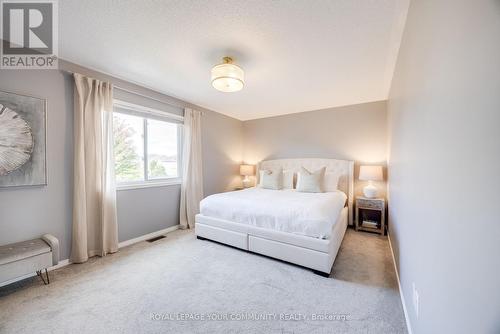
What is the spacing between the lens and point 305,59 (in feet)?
7.43

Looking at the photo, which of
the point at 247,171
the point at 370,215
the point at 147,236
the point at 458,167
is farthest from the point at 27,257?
the point at 370,215

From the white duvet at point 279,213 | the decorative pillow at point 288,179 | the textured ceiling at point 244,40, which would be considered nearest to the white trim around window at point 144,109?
the textured ceiling at point 244,40

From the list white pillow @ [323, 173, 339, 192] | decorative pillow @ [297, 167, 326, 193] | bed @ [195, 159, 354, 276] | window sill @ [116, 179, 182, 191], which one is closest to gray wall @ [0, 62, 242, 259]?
window sill @ [116, 179, 182, 191]

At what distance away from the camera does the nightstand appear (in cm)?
327

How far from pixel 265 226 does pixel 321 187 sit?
5.17ft

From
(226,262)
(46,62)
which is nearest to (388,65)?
(226,262)

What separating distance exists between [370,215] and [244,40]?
12.1 ft

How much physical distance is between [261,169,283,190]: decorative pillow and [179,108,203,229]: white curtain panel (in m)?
1.32

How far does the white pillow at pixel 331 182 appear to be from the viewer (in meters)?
3.67

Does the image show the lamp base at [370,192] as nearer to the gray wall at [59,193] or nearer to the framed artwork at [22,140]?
the gray wall at [59,193]

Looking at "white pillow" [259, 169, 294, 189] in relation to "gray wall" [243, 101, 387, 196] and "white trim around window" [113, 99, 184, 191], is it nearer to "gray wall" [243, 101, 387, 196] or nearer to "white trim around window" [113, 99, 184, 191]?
"gray wall" [243, 101, 387, 196]

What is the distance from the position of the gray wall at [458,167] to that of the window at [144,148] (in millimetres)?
3363

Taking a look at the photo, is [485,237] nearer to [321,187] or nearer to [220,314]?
[220,314]

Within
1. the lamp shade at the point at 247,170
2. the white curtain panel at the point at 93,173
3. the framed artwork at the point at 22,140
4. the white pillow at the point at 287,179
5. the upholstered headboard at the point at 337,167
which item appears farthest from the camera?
the lamp shade at the point at 247,170
